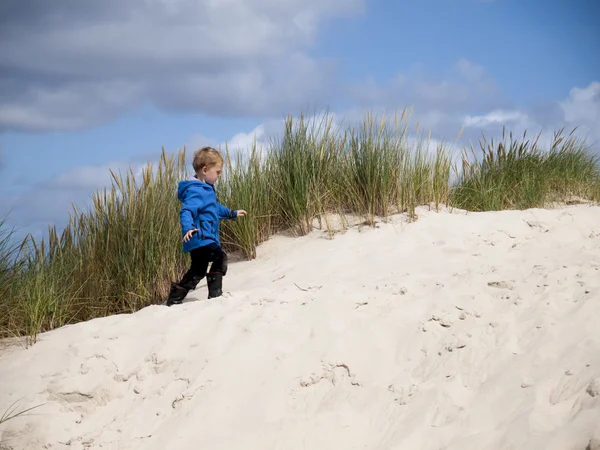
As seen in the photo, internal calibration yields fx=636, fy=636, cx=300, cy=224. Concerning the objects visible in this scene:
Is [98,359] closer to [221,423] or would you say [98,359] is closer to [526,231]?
[221,423]

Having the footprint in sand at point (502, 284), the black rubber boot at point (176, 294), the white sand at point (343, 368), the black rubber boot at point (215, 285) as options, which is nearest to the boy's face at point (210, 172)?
the black rubber boot at point (215, 285)

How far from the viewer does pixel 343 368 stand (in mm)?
3438

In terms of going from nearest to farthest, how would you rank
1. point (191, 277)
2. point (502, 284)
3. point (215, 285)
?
1. point (502, 284)
2. point (215, 285)
3. point (191, 277)

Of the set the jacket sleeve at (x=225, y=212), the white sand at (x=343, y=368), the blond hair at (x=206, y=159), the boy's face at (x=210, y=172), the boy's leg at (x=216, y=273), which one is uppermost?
the blond hair at (x=206, y=159)

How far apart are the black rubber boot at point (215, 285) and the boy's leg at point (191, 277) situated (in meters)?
0.11

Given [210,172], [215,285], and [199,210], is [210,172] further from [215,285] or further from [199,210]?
[215,285]

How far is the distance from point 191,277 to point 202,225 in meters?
0.43

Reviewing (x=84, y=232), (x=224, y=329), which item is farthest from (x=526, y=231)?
(x=84, y=232)

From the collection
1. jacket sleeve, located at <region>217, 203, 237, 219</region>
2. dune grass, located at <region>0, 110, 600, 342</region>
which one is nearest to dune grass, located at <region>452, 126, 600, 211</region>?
dune grass, located at <region>0, 110, 600, 342</region>

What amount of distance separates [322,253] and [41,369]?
2.66 metres

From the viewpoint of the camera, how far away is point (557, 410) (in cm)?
278

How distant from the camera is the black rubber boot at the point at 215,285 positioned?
495 cm

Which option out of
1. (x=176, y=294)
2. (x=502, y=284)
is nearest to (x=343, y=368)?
(x=502, y=284)

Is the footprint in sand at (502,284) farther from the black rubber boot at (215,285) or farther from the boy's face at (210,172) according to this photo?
the boy's face at (210,172)
